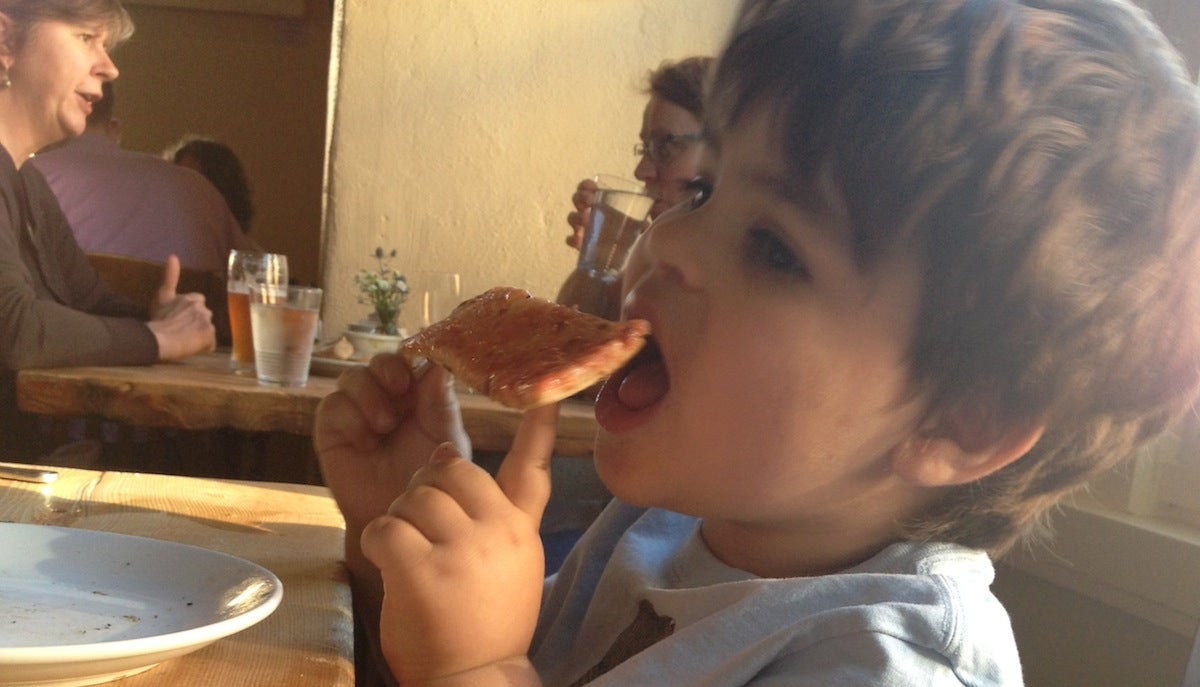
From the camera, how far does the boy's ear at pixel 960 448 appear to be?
86 cm

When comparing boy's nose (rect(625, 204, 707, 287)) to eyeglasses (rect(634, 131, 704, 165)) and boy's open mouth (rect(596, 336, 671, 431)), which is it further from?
eyeglasses (rect(634, 131, 704, 165))

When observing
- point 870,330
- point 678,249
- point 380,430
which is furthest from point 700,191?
point 380,430

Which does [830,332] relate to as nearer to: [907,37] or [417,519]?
[907,37]

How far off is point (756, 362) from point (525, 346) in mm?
194

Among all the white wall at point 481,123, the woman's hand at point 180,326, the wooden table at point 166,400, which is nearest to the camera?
the wooden table at point 166,400

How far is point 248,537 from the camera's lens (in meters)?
1.02

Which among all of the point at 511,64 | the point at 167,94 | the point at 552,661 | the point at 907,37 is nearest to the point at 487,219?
the point at 511,64

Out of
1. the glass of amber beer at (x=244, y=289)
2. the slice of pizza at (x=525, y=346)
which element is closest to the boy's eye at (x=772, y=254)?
the slice of pizza at (x=525, y=346)

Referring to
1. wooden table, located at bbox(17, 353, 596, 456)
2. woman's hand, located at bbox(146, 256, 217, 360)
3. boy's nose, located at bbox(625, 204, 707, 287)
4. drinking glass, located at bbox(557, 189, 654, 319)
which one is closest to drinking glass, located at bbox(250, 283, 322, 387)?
wooden table, located at bbox(17, 353, 596, 456)

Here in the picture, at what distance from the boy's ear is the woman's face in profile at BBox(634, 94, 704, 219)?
5.08ft

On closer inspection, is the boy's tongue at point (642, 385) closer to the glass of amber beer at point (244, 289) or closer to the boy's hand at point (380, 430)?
the boy's hand at point (380, 430)

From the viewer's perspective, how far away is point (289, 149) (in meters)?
3.40

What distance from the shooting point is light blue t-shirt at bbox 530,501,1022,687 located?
0.74 metres

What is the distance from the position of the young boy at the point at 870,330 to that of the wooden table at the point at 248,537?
0.27 feet
